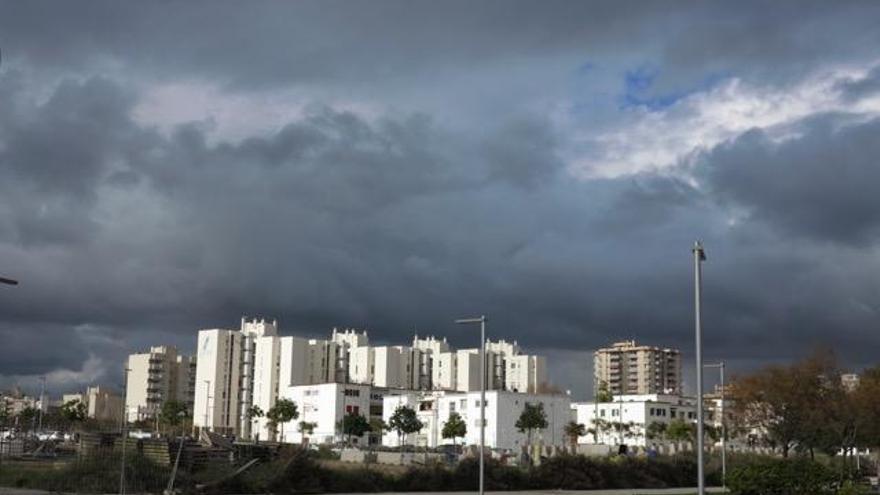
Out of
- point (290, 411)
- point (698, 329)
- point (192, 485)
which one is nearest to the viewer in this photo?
point (698, 329)


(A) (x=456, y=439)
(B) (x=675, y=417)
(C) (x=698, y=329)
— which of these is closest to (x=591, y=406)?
(B) (x=675, y=417)

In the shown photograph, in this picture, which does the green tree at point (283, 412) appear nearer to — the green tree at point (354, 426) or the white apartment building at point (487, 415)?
the green tree at point (354, 426)

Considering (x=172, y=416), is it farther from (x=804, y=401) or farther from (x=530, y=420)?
(x=804, y=401)

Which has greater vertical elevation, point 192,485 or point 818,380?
point 818,380

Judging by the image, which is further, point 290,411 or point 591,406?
point 591,406

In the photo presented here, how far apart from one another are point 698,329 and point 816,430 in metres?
39.2

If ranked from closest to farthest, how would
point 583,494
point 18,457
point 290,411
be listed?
1. point 583,494
2. point 18,457
3. point 290,411

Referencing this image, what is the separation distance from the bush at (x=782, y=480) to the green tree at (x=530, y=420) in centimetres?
11889

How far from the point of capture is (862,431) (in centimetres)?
6350

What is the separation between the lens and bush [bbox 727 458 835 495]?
124 ft

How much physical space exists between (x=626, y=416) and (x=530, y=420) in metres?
34.8

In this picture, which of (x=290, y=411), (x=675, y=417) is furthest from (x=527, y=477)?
(x=675, y=417)

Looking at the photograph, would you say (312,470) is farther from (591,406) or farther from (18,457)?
(591,406)

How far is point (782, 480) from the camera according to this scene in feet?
124
